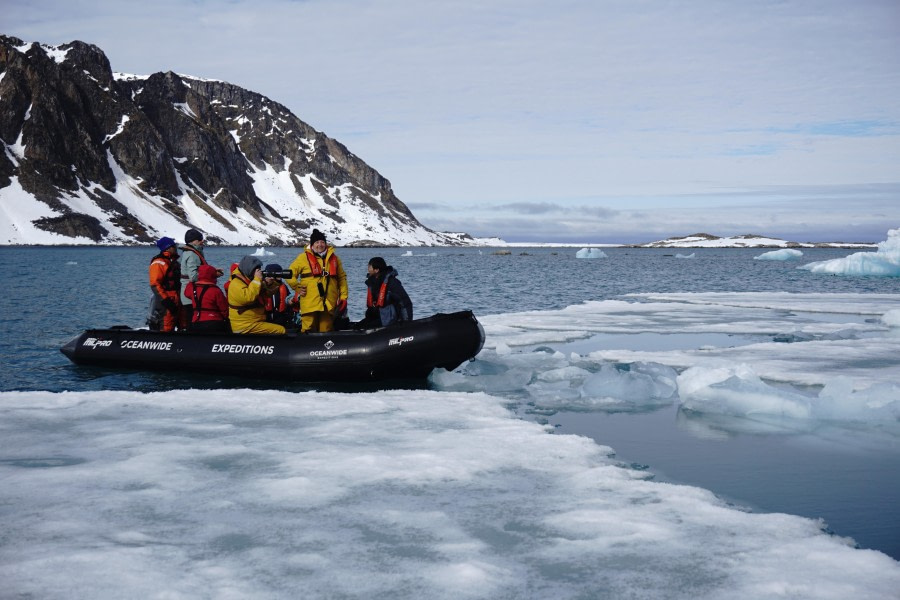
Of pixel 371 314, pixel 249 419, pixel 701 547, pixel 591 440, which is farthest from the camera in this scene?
pixel 371 314

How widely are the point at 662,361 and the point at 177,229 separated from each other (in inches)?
7524

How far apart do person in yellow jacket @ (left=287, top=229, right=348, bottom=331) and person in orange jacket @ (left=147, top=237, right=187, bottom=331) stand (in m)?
2.53

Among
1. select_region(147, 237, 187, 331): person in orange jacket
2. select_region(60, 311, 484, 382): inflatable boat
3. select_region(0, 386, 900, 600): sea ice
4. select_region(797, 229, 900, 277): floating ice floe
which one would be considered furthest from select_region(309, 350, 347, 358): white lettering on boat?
select_region(797, 229, 900, 277): floating ice floe

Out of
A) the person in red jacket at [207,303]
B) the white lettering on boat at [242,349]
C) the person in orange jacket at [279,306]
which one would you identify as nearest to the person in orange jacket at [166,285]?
the person in red jacket at [207,303]

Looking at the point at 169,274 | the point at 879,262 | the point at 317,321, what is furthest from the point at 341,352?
the point at 879,262

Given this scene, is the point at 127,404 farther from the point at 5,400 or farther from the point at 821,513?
the point at 821,513

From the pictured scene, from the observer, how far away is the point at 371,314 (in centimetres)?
1315

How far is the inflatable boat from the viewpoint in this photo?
1162 cm

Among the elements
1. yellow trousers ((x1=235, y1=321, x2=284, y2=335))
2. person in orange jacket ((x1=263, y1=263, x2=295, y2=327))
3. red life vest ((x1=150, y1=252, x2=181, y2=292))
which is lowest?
yellow trousers ((x1=235, y1=321, x2=284, y2=335))

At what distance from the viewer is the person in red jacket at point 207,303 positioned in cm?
1300

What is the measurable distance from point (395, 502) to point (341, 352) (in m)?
5.97

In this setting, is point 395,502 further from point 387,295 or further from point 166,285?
point 166,285

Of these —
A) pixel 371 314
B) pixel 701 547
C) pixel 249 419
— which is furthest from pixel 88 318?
pixel 701 547

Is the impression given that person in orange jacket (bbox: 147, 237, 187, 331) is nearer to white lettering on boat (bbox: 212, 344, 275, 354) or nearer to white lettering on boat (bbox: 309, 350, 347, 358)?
white lettering on boat (bbox: 212, 344, 275, 354)
